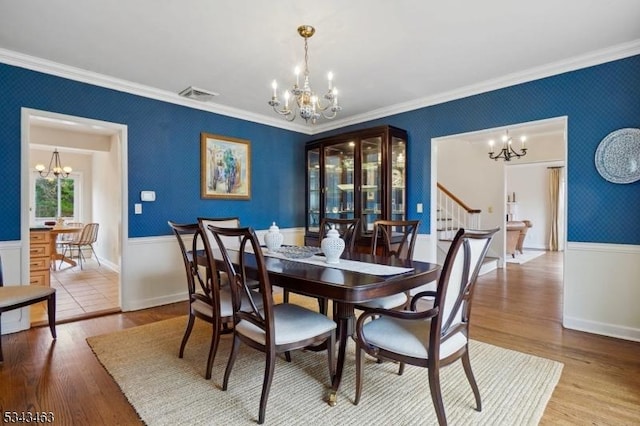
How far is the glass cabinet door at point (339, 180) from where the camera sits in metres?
4.68

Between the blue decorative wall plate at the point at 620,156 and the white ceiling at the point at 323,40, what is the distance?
0.70 meters

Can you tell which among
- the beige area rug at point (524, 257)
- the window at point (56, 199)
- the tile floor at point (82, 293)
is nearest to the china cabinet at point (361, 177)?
the tile floor at point (82, 293)

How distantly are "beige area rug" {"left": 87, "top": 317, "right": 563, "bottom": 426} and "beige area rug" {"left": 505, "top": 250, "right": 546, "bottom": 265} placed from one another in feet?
16.5

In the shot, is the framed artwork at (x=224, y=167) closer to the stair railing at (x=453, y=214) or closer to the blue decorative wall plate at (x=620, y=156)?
the stair railing at (x=453, y=214)

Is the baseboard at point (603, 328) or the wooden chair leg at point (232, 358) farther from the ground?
the wooden chair leg at point (232, 358)

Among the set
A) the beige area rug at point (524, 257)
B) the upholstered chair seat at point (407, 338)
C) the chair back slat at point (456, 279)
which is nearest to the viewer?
the chair back slat at point (456, 279)

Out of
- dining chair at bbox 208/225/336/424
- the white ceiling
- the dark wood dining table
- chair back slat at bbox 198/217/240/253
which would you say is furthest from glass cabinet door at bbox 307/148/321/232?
dining chair at bbox 208/225/336/424

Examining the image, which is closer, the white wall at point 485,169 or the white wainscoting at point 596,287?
the white wainscoting at point 596,287

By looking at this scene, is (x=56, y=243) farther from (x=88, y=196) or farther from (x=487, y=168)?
(x=487, y=168)

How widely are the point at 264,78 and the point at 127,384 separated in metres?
2.88

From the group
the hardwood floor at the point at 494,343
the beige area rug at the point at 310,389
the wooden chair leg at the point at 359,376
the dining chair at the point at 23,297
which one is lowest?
the hardwood floor at the point at 494,343

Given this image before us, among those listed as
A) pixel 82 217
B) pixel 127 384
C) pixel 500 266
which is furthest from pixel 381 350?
pixel 82 217

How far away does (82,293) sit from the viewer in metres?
4.46

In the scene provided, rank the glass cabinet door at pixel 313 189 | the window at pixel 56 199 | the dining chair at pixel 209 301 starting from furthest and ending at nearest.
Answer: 1. the window at pixel 56 199
2. the glass cabinet door at pixel 313 189
3. the dining chair at pixel 209 301
